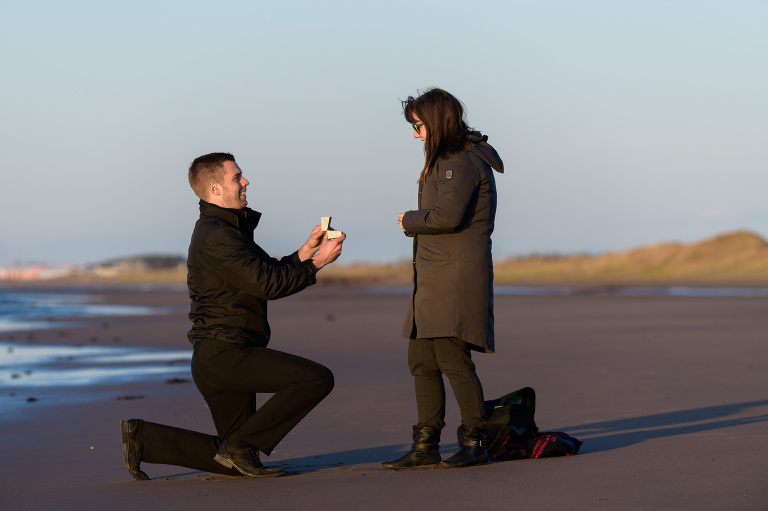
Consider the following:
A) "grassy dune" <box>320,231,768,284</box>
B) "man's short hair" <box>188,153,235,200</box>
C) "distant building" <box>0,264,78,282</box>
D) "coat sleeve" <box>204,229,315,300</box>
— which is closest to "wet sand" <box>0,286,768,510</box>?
"coat sleeve" <box>204,229,315,300</box>

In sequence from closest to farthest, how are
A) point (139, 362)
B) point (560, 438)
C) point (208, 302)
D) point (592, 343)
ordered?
point (208, 302), point (560, 438), point (139, 362), point (592, 343)

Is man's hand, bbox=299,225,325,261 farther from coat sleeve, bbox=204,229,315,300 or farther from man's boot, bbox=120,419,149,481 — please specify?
man's boot, bbox=120,419,149,481

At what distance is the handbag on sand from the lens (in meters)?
5.02

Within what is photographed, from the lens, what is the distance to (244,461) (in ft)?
15.3

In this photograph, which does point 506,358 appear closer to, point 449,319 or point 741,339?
point 741,339

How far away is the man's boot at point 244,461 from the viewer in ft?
15.3

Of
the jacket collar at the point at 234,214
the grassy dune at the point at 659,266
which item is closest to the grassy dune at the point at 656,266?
the grassy dune at the point at 659,266

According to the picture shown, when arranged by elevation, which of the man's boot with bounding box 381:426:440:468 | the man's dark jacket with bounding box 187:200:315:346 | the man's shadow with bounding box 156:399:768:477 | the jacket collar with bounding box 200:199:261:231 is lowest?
the man's shadow with bounding box 156:399:768:477

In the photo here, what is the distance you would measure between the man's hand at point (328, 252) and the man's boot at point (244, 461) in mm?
957

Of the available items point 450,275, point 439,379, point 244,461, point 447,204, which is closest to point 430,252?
point 450,275

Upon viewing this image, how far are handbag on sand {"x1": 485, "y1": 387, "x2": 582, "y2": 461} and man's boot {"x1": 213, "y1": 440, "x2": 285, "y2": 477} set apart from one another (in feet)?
3.68

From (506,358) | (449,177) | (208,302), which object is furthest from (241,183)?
(506,358)

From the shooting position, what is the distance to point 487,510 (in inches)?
152

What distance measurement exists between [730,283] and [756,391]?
98.3 ft
